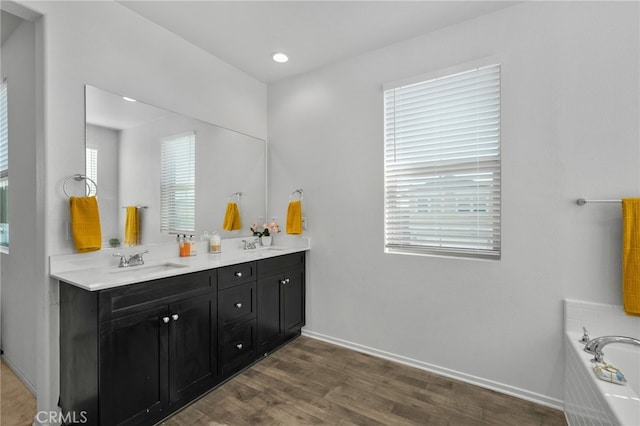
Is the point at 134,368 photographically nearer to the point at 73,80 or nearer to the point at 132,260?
the point at 132,260

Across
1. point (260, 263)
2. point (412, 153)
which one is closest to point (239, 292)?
point (260, 263)

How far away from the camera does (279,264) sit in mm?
2725

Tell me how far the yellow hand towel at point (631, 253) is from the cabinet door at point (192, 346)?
8.50ft

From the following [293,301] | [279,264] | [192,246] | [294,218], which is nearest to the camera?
[192,246]

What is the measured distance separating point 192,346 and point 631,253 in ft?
8.94

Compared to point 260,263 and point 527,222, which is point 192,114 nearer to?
point 260,263

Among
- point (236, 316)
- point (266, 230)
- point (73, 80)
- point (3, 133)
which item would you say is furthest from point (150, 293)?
point (3, 133)

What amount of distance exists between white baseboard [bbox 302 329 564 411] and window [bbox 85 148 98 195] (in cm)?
231

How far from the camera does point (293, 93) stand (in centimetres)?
316

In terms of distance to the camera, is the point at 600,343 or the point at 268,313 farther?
the point at 268,313

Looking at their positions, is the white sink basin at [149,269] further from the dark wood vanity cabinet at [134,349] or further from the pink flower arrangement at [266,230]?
the pink flower arrangement at [266,230]

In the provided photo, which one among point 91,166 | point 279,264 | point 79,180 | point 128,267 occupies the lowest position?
point 279,264

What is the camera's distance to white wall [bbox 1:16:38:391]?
1.96 meters

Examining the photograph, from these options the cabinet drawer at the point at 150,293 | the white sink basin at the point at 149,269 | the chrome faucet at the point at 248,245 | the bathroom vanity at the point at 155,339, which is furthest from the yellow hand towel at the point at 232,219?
the cabinet drawer at the point at 150,293
